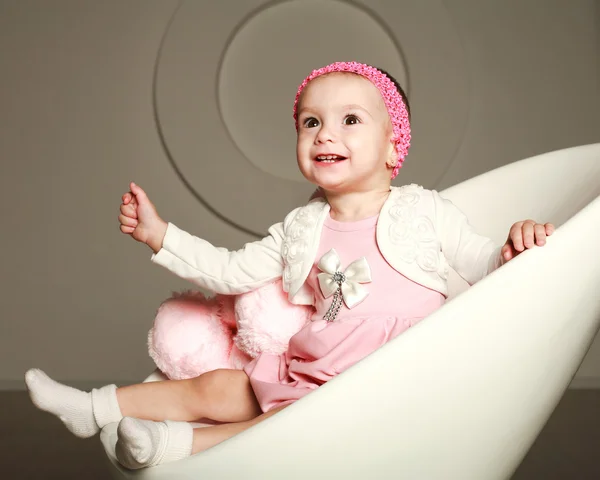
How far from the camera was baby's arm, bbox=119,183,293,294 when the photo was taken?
1.35 metres

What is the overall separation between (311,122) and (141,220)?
1.18ft

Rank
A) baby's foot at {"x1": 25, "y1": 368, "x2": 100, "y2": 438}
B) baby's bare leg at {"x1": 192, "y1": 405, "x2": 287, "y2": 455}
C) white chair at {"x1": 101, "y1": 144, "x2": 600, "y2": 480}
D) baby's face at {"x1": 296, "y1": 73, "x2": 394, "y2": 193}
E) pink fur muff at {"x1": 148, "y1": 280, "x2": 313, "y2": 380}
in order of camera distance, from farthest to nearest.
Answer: pink fur muff at {"x1": 148, "y1": 280, "x2": 313, "y2": 380}
baby's face at {"x1": 296, "y1": 73, "x2": 394, "y2": 193}
baby's foot at {"x1": 25, "y1": 368, "x2": 100, "y2": 438}
baby's bare leg at {"x1": 192, "y1": 405, "x2": 287, "y2": 455}
white chair at {"x1": 101, "y1": 144, "x2": 600, "y2": 480}

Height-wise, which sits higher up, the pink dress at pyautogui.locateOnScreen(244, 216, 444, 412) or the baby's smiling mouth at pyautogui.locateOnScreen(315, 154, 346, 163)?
the baby's smiling mouth at pyautogui.locateOnScreen(315, 154, 346, 163)

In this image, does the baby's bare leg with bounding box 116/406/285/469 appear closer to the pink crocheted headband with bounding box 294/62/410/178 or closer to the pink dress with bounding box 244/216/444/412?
the pink dress with bounding box 244/216/444/412

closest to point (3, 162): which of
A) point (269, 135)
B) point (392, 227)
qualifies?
point (269, 135)

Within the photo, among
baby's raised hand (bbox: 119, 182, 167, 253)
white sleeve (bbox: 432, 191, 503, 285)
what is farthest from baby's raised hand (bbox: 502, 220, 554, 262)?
baby's raised hand (bbox: 119, 182, 167, 253)

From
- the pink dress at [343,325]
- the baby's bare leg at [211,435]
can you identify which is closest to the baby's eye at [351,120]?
the pink dress at [343,325]

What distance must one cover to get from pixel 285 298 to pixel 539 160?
58 cm

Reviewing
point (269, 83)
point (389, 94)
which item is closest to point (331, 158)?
point (389, 94)

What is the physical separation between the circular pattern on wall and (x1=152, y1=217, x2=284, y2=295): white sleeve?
118cm

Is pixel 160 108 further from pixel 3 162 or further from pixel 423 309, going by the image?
pixel 423 309

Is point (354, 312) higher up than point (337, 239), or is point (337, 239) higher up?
point (337, 239)

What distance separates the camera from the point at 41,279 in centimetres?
262

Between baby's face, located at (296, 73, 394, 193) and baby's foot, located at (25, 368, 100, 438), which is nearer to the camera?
baby's foot, located at (25, 368, 100, 438)
